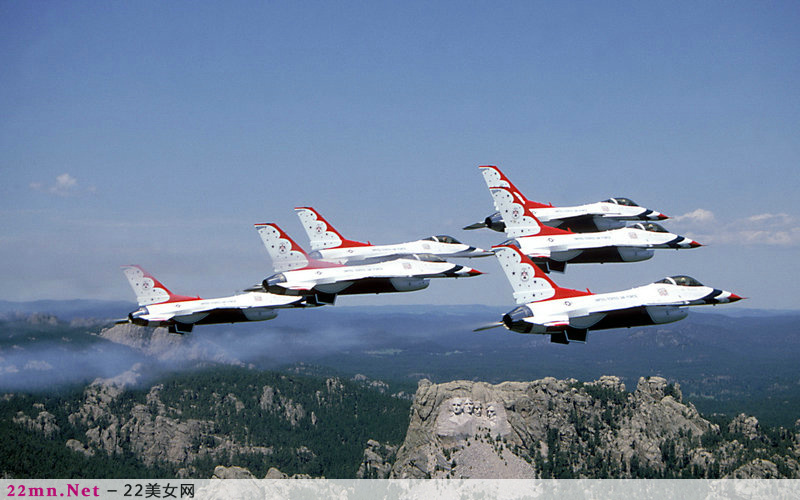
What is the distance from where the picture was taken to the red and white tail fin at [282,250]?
9925 cm

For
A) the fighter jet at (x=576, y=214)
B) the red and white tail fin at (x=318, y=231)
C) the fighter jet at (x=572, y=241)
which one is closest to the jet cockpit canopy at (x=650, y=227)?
the fighter jet at (x=572, y=241)

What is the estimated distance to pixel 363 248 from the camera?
10444 centimetres

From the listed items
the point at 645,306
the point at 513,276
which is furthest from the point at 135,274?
the point at 645,306

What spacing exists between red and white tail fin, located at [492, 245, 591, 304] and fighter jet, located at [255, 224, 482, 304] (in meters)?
12.3

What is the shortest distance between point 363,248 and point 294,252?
31.8ft

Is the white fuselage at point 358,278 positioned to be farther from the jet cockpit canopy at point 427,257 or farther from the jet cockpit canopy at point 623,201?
the jet cockpit canopy at point 623,201

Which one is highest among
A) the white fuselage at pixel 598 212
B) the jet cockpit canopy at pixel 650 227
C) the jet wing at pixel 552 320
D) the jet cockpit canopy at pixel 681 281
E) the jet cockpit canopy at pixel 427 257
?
the white fuselage at pixel 598 212

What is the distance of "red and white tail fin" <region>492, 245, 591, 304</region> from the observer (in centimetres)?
8481

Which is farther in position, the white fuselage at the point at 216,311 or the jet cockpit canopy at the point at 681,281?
the white fuselage at the point at 216,311

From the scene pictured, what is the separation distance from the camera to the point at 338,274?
93.6 meters

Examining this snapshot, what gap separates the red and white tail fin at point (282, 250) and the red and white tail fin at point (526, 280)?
1000 inches

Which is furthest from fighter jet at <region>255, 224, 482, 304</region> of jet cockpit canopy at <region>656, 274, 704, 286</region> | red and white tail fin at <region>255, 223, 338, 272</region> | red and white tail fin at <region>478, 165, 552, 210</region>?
jet cockpit canopy at <region>656, 274, 704, 286</region>

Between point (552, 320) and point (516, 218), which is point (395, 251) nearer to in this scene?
point (516, 218)

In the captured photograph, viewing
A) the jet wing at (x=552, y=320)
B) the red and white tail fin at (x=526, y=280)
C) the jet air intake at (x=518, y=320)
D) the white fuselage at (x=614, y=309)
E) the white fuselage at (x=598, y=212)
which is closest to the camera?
the jet air intake at (x=518, y=320)
